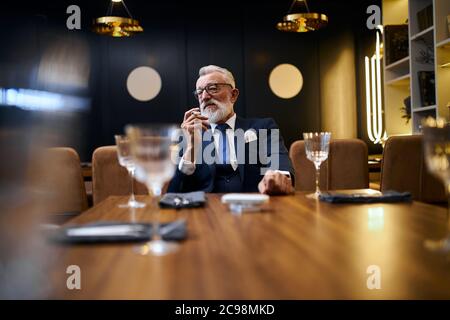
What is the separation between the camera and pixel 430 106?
374cm

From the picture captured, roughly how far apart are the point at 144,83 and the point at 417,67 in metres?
3.75

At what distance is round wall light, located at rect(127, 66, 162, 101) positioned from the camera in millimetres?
6566

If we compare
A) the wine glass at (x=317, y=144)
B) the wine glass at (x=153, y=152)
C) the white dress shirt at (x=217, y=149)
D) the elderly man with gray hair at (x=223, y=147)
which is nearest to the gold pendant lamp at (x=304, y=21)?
the elderly man with gray hair at (x=223, y=147)

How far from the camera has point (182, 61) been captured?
6586 millimetres

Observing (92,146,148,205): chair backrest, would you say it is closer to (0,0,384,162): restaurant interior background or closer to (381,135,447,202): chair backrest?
(381,135,447,202): chair backrest

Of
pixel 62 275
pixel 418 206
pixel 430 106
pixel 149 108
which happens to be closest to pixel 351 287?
pixel 62 275

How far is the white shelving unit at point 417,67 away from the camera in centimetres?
352

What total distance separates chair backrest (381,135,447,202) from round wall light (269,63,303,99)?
449 centimetres

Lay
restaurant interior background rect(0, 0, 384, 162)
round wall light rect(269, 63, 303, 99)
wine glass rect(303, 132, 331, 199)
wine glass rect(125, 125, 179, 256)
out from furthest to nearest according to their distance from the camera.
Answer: round wall light rect(269, 63, 303, 99) < restaurant interior background rect(0, 0, 384, 162) < wine glass rect(303, 132, 331, 199) < wine glass rect(125, 125, 179, 256)

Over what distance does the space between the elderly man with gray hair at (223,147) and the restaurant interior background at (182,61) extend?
13.4 feet

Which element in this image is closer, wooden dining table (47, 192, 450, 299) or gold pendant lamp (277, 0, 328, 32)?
wooden dining table (47, 192, 450, 299)

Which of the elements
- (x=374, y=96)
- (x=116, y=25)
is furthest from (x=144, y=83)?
(x=374, y=96)

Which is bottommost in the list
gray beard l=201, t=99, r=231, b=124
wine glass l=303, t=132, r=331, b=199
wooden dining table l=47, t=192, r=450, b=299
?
wooden dining table l=47, t=192, r=450, b=299

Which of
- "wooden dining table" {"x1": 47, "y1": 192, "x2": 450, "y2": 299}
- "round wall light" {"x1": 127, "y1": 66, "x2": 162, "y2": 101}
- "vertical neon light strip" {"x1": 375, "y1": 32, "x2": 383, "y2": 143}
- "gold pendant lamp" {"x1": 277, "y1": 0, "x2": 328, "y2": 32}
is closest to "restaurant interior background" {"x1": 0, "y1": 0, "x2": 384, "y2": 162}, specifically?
"round wall light" {"x1": 127, "y1": 66, "x2": 162, "y2": 101}
